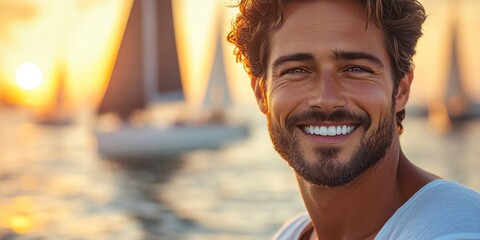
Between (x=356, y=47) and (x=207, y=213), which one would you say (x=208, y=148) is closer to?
(x=207, y=213)

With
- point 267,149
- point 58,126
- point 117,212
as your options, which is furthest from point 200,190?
point 58,126

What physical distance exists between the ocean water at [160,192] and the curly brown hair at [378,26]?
15920mm

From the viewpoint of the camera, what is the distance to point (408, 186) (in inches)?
76.6

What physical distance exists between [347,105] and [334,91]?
47 mm

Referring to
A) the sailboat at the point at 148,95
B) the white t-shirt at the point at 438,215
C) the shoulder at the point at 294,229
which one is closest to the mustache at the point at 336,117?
the white t-shirt at the point at 438,215

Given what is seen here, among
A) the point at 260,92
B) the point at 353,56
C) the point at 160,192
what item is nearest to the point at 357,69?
the point at 353,56

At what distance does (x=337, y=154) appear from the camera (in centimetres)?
189

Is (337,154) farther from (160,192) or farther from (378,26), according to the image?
(160,192)

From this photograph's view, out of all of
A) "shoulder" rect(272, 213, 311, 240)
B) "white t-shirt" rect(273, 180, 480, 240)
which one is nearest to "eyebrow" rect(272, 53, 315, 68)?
"white t-shirt" rect(273, 180, 480, 240)

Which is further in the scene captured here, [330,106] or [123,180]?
[123,180]

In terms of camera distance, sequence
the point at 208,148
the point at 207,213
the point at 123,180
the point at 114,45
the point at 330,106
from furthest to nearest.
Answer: the point at 208,148 → the point at 114,45 → the point at 123,180 → the point at 207,213 → the point at 330,106

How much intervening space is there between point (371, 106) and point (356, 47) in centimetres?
15

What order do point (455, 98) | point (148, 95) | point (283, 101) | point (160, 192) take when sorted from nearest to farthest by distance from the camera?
point (283, 101)
point (160, 192)
point (148, 95)
point (455, 98)

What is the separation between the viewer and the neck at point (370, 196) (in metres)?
1.95
